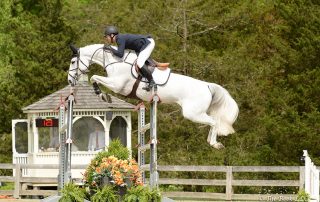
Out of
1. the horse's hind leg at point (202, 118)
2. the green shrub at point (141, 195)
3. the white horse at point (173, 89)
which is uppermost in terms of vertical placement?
the white horse at point (173, 89)

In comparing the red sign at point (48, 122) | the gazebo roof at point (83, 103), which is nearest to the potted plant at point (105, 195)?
the gazebo roof at point (83, 103)

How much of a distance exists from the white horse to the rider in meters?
0.10

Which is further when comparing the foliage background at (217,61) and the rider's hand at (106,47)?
the foliage background at (217,61)

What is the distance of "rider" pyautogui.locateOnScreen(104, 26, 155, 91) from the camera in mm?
13422

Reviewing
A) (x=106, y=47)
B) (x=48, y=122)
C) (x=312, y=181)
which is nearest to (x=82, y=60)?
(x=106, y=47)

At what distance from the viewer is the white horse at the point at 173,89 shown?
44.3 feet

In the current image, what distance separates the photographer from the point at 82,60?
13898 millimetres

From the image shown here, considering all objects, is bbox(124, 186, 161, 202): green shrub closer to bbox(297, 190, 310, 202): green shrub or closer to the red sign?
bbox(297, 190, 310, 202): green shrub

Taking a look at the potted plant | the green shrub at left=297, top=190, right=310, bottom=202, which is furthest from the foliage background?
the potted plant

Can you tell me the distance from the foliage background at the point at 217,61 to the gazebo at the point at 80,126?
307 centimetres

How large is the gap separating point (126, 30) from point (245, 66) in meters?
Result: 3.82

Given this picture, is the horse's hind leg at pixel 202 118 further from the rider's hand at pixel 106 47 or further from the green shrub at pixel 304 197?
the green shrub at pixel 304 197

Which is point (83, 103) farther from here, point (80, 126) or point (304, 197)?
point (304, 197)

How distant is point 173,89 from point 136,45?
2.72 ft
